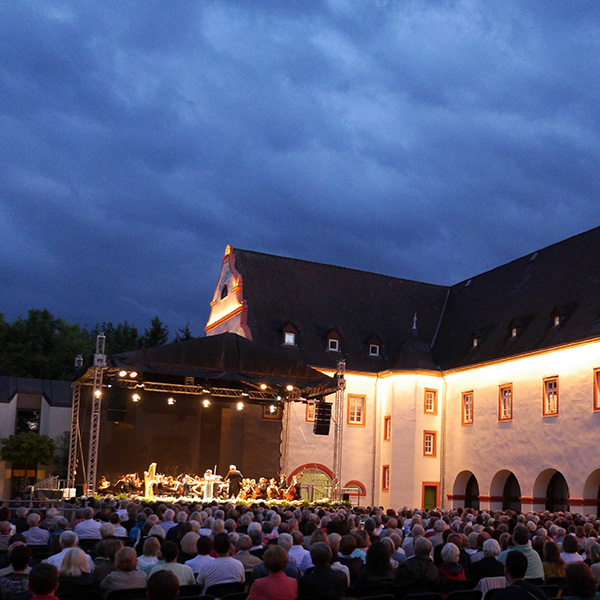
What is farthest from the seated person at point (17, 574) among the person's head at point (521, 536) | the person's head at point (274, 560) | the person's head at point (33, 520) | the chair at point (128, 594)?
the person's head at point (521, 536)

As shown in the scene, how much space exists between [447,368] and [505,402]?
4044mm

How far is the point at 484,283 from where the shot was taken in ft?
118

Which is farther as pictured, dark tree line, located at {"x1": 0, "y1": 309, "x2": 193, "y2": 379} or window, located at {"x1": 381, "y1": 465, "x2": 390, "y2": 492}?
dark tree line, located at {"x1": 0, "y1": 309, "x2": 193, "y2": 379}

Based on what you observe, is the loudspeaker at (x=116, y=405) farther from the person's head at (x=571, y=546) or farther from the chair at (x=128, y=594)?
the chair at (x=128, y=594)

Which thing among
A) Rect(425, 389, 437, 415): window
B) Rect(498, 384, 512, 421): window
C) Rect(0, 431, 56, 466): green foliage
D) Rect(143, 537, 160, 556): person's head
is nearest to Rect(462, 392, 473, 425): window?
Rect(425, 389, 437, 415): window

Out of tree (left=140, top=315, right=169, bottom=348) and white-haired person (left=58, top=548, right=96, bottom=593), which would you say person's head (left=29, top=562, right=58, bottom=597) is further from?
tree (left=140, top=315, right=169, bottom=348)

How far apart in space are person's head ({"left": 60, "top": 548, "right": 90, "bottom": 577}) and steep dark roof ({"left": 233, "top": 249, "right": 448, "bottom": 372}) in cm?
2652

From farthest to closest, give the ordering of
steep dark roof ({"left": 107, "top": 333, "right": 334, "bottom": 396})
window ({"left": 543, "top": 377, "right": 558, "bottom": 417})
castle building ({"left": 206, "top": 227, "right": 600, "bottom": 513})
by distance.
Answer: window ({"left": 543, "top": 377, "right": 558, "bottom": 417}), castle building ({"left": 206, "top": 227, "right": 600, "bottom": 513}), steep dark roof ({"left": 107, "top": 333, "right": 334, "bottom": 396})

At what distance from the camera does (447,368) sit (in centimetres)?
3300

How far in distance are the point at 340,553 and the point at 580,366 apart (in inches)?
764

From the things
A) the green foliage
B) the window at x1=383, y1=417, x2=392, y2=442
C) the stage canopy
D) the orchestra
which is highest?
the stage canopy

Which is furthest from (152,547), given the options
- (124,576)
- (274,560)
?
(274,560)

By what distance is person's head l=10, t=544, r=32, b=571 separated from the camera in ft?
19.8

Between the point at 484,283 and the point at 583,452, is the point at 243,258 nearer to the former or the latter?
the point at 484,283
